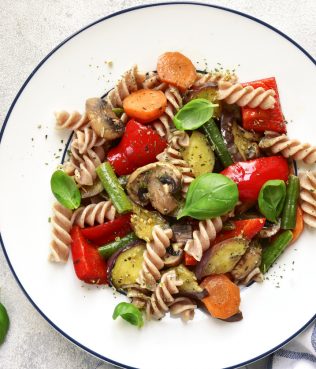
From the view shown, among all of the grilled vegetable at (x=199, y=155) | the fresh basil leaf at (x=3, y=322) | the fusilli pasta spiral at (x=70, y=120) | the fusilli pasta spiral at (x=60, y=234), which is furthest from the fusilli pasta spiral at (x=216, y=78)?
the fresh basil leaf at (x=3, y=322)

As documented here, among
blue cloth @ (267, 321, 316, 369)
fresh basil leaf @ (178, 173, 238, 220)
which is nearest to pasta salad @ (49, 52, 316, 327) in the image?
fresh basil leaf @ (178, 173, 238, 220)

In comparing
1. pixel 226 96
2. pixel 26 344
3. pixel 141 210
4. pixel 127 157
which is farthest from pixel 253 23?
pixel 26 344

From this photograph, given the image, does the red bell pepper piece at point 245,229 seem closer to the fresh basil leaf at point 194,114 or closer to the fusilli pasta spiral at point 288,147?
the fusilli pasta spiral at point 288,147

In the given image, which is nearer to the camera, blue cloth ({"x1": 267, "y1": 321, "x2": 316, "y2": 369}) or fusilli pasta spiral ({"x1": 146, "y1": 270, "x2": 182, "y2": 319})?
fusilli pasta spiral ({"x1": 146, "y1": 270, "x2": 182, "y2": 319})

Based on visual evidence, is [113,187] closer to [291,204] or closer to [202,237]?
[202,237]

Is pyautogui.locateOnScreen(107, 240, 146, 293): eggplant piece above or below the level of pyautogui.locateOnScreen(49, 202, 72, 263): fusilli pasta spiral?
below

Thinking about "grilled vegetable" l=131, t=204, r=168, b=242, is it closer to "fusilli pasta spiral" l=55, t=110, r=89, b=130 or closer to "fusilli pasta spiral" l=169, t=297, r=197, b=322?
"fusilli pasta spiral" l=169, t=297, r=197, b=322
